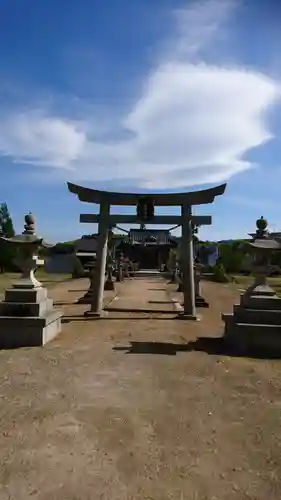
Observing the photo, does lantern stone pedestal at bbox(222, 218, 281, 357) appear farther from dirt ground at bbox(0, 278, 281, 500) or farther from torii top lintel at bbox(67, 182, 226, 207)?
torii top lintel at bbox(67, 182, 226, 207)

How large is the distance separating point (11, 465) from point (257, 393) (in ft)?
10.6

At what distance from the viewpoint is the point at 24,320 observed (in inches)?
311

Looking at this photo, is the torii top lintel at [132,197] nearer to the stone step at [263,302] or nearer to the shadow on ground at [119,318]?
→ the shadow on ground at [119,318]

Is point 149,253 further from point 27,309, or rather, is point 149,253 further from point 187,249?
point 27,309

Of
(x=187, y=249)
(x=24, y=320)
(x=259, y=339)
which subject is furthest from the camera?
(x=187, y=249)

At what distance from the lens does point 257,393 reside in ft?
18.0

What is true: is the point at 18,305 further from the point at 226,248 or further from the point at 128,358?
the point at 226,248

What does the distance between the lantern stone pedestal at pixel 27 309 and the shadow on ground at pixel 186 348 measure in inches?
57.3

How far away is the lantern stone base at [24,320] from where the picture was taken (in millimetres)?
7902

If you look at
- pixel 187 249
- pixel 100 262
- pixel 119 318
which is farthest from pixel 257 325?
pixel 100 262

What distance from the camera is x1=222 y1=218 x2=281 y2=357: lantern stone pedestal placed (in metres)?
7.74

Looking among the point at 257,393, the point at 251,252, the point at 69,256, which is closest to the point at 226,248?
the point at 69,256

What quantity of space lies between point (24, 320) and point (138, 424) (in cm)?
412

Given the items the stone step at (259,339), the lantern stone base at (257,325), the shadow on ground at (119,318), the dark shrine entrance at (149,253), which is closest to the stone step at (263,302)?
the lantern stone base at (257,325)
